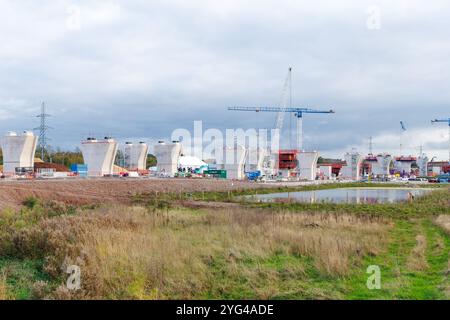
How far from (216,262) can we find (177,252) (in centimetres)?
123

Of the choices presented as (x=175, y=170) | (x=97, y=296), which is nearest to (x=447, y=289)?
(x=97, y=296)

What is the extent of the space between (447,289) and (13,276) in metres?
11.3

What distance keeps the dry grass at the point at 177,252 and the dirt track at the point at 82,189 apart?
1511cm

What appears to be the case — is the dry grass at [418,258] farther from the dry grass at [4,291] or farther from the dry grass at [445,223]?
the dry grass at [4,291]

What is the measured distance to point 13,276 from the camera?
12.8 m

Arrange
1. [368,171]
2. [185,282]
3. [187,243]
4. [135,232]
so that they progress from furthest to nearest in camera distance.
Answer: [368,171], [135,232], [187,243], [185,282]

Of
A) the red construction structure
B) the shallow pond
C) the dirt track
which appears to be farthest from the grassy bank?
the red construction structure

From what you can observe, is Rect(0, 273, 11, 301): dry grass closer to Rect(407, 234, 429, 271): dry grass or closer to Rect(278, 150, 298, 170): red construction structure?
Rect(407, 234, 429, 271): dry grass

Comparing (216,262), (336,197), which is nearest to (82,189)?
(336,197)

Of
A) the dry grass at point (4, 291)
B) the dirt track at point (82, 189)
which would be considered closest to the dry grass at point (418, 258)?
the dry grass at point (4, 291)

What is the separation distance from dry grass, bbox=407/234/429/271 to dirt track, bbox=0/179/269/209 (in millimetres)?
23830

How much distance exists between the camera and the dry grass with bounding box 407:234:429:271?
13.5 meters

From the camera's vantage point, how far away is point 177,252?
14117 millimetres
